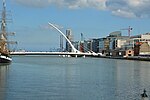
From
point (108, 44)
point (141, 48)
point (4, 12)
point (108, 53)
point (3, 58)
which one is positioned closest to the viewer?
point (3, 58)

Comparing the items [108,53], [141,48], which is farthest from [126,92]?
[108,53]

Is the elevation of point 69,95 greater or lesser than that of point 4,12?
lesser

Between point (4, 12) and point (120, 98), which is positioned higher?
point (4, 12)

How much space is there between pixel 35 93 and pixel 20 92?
3.72ft

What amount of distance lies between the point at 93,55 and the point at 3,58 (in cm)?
9809

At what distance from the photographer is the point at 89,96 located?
21.4 metres

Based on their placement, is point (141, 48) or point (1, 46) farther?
point (141, 48)

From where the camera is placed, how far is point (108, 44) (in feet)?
651

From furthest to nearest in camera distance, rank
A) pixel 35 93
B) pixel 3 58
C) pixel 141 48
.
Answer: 1. pixel 141 48
2. pixel 3 58
3. pixel 35 93

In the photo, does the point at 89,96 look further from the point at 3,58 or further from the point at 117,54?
the point at 117,54

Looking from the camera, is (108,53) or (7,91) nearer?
(7,91)

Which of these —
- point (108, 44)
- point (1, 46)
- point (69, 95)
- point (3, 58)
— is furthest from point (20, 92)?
point (108, 44)

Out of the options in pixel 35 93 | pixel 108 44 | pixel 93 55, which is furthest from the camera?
pixel 108 44

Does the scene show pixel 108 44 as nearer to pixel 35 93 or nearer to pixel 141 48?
pixel 141 48
